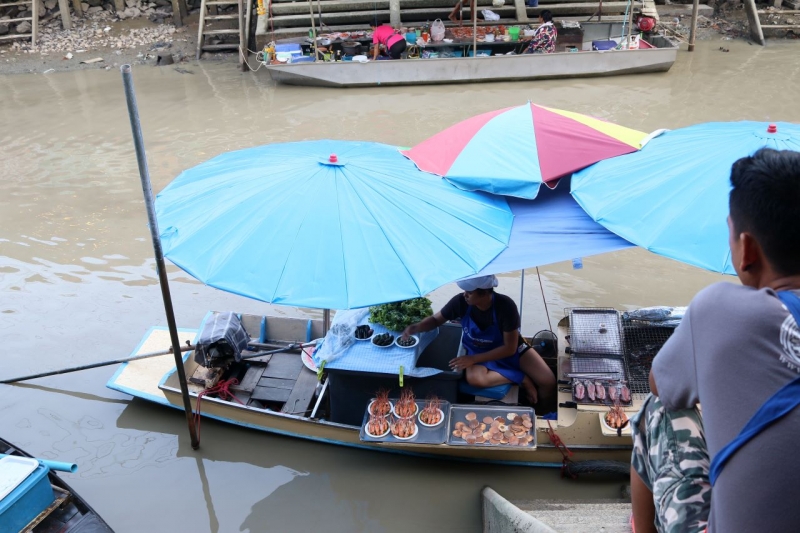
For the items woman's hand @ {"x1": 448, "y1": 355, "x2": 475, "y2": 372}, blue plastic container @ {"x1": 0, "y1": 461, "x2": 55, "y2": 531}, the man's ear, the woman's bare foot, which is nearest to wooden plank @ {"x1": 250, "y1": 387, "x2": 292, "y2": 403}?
woman's hand @ {"x1": 448, "y1": 355, "x2": 475, "y2": 372}

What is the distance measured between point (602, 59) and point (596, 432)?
34.2 ft

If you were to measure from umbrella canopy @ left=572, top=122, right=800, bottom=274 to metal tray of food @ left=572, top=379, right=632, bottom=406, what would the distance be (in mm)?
1309

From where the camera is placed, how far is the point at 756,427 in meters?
1.59

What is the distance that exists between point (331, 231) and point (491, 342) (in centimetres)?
159

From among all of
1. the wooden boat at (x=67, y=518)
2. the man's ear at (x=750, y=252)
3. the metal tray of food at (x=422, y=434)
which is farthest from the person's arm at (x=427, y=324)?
the man's ear at (x=750, y=252)

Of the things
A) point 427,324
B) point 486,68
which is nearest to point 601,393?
point 427,324

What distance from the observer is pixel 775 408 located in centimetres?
157

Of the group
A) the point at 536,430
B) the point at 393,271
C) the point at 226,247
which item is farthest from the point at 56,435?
the point at 536,430

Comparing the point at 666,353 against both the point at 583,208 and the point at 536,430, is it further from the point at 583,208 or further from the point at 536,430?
the point at 536,430

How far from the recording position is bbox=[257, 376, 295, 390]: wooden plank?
5.82 m

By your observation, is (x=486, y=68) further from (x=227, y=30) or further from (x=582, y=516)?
(x=582, y=516)

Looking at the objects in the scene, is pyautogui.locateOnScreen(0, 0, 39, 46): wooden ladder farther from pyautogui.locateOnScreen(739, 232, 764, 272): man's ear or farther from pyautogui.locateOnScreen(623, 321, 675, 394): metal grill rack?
pyautogui.locateOnScreen(739, 232, 764, 272): man's ear

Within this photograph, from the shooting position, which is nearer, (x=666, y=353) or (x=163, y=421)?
(x=666, y=353)

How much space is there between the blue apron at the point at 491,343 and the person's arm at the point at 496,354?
0.07m
